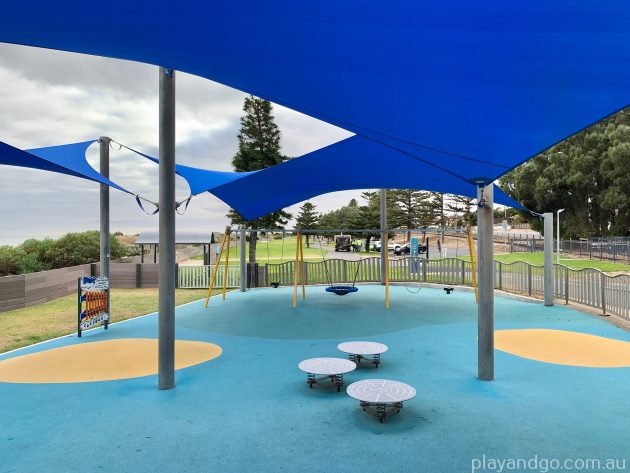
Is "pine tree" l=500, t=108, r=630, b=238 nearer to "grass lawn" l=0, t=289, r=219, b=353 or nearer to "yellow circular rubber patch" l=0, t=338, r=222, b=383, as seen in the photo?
"grass lawn" l=0, t=289, r=219, b=353

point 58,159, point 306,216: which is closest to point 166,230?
point 58,159

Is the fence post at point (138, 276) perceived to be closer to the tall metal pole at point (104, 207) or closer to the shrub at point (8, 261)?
the shrub at point (8, 261)

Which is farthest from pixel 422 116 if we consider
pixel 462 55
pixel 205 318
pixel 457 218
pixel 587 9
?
pixel 457 218

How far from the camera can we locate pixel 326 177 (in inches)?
413

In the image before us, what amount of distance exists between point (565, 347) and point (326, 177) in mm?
6193

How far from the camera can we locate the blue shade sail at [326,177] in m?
8.33

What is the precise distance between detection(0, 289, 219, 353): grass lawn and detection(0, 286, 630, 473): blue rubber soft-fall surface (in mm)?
1335

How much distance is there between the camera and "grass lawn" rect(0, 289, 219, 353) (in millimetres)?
8617

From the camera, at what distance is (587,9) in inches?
93.8

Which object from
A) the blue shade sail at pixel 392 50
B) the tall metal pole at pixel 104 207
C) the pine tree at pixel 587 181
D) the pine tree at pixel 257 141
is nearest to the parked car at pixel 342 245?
the pine tree at pixel 587 181

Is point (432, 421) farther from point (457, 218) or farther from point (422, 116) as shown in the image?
point (457, 218)

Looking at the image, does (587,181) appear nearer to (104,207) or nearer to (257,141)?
(257,141)

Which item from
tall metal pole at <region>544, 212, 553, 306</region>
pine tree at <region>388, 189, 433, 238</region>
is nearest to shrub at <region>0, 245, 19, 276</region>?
tall metal pole at <region>544, 212, 553, 306</region>

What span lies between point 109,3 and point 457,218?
6571 centimetres
